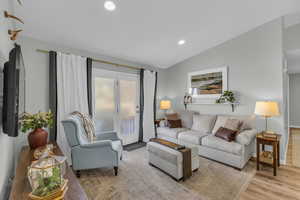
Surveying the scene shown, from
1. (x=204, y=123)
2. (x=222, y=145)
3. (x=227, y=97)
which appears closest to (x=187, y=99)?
(x=204, y=123)

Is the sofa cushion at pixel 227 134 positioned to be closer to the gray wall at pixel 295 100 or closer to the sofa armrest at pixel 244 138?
the sofa armrest at pixel 244 138

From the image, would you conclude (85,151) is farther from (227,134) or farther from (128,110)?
(227,134)

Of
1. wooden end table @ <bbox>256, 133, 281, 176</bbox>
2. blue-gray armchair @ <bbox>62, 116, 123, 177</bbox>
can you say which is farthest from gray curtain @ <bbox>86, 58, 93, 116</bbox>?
wooden end table @ <bbox>256, 133, 281, 176</bbox>

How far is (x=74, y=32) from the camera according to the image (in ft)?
8.18

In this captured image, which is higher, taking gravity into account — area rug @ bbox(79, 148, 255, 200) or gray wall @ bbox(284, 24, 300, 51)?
gray wall @ bbox(284, 24, 300, 51)

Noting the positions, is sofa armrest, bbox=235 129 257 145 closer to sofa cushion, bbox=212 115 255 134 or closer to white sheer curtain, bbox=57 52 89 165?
sofa cushion, bbox=212 115 255 134

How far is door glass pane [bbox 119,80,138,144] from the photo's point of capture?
12.5 ft

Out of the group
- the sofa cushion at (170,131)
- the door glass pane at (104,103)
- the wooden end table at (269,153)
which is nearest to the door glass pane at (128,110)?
the door glass pane at (104,103)

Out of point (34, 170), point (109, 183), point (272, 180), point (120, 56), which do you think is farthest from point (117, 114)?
point (272, 180)

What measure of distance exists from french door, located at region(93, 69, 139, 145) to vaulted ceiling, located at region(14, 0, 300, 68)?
0.64 metres

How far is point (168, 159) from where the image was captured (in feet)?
7.47

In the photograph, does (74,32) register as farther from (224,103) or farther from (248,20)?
(224,103)

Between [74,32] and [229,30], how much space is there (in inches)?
126

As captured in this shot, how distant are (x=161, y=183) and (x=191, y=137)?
137cm
